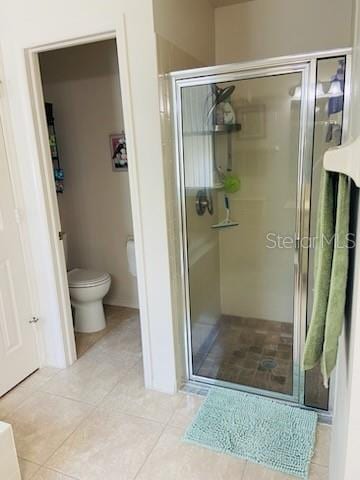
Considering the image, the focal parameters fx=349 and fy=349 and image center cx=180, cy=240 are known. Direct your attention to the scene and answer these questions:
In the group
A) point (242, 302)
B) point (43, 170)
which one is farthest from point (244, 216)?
point (43, 170)

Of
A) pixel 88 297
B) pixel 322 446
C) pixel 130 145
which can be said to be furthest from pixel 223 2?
pixel 322 446

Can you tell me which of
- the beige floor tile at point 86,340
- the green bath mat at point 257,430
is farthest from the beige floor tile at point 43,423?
the green bath mat at point 257,430

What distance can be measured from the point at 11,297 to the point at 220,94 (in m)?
1.80

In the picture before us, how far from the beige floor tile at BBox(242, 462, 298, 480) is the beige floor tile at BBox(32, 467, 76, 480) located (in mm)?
807

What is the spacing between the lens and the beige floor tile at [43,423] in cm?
178

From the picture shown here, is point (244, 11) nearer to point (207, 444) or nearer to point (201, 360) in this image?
point (201, 360)

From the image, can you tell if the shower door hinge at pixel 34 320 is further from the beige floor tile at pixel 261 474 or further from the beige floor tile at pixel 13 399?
the beige floor tile at pixel 261 474

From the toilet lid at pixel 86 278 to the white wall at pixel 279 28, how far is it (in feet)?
6.33

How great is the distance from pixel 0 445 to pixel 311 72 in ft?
6.96

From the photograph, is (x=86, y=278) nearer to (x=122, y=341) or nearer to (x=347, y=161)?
(x=122, y=341)

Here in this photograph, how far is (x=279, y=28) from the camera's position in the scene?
2.46 meters

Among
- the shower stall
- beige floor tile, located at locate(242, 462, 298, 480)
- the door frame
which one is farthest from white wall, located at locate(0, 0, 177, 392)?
beige floor tile, located at locate(242, 462, 298, 480)

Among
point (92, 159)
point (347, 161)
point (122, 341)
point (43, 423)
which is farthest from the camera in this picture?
point (92, 159)

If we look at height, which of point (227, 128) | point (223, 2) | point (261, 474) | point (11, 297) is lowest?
point (261, 474)
